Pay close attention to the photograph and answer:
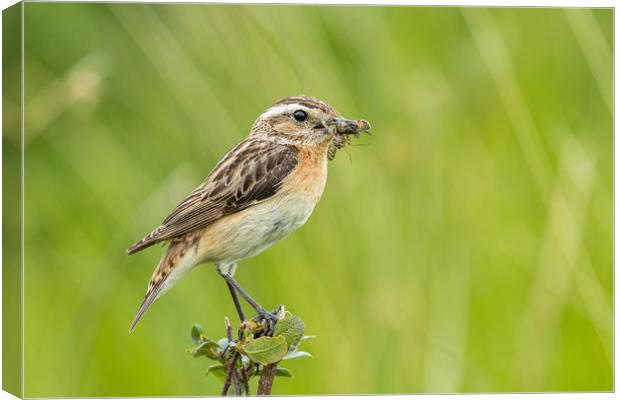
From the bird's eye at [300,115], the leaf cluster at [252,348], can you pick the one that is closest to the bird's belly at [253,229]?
the bird's eye at [300,115]

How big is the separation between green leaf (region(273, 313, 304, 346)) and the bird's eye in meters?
1.22

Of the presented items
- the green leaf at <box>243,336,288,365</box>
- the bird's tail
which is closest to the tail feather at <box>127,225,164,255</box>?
the bird's tail

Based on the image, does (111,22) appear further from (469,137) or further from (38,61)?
(469,137)

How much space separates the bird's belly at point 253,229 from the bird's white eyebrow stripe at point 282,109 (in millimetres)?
409

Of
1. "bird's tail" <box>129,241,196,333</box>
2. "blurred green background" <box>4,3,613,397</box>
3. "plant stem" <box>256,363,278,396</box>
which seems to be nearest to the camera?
"plant stem" <box>256,363,278,396</box>

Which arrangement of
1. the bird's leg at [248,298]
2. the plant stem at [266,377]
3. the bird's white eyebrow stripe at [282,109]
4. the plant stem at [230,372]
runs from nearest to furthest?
the plant stem at [230,372] < the plant stem at [266,377] < the bird's leg at [248,298] < the bird's white eyebrow stripe at [282,109]

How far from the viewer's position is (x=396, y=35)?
5.63 meters

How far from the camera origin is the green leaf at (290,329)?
11.8ft

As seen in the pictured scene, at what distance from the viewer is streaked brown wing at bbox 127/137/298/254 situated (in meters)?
4.38

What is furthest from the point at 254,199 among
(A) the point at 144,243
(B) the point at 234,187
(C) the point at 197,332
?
(C) the point at 197,332

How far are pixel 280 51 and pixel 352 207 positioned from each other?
870mm

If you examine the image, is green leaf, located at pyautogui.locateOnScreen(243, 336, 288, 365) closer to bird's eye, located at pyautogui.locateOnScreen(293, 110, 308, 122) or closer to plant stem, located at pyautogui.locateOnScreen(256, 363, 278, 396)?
plant stem, located at pyautogui.locateOnScreen(256, 363, 278, 396)

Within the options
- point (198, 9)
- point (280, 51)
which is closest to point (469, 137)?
point (280, 51)

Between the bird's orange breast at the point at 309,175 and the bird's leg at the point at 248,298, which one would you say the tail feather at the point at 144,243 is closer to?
the bird's leg at the point at 248,298
